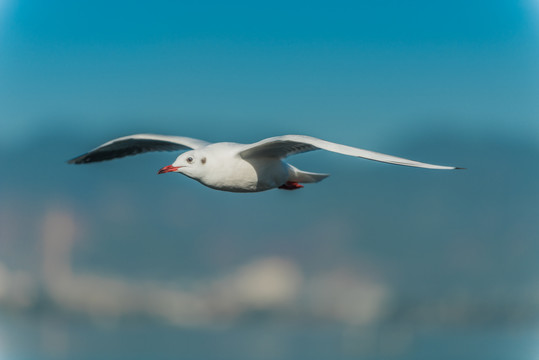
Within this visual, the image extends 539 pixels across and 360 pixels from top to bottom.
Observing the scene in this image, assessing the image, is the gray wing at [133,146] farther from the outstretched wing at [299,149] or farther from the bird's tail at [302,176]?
the outstretched wing at [299,149]

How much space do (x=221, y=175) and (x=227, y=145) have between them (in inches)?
18.3

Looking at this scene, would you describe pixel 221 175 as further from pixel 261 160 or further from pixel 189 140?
pixel 189 140

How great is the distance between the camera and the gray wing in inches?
431

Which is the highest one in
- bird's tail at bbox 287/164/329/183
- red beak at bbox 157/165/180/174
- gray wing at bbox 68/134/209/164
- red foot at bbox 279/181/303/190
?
gray wing at bbox 68/134/209/164

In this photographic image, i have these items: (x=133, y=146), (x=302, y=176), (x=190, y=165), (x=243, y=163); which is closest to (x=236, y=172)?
(x=243, y=163)

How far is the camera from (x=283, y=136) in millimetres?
8414

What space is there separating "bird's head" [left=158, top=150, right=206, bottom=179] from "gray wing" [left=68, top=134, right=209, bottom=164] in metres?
1.72

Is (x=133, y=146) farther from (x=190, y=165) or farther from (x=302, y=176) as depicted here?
(x=302, y=176)

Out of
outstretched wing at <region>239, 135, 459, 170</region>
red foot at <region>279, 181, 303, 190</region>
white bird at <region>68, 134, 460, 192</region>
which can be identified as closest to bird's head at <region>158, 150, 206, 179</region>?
white bird at <region>68, 134, 460, 192</region>

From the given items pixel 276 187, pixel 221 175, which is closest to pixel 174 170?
pixel 221 175

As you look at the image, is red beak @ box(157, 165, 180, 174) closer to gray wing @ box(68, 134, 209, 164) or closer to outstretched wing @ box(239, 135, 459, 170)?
outstretched wing @ box(239, 135, 459, 170)

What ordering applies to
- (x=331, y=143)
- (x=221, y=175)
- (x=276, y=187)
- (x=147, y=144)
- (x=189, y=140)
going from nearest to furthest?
(x=331, y=143) → (x=221, y=175) → (x=276, y=187) → (x=189, y=140) → (x=147, y=144)

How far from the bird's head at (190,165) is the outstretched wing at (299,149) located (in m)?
0.51

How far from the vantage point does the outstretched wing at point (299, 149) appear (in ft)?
24.3
